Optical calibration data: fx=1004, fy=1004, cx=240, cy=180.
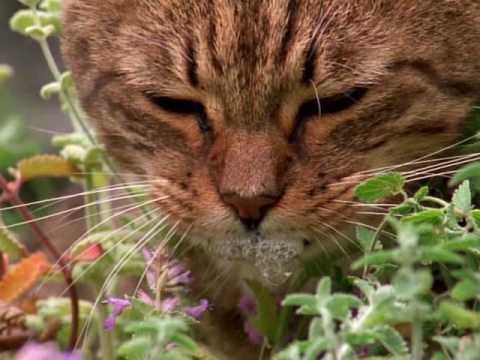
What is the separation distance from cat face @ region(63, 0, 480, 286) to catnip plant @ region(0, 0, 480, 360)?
0.24 feet

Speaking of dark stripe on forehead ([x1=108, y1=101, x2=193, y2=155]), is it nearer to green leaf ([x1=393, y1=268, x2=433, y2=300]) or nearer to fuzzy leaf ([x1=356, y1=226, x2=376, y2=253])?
fuzzy leaf ([x1=356, y1=226, x2=376, y2=253])

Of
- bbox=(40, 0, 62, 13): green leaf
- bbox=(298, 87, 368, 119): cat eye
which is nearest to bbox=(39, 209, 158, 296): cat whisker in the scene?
bbox=(298, 87, 368, 119): cat eye

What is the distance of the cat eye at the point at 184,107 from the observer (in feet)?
5.61

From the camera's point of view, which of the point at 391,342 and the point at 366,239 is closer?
the point at 391,342

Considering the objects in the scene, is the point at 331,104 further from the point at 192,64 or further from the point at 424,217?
the point at 424,217

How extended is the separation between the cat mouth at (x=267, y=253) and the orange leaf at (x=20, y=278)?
414 millimetres

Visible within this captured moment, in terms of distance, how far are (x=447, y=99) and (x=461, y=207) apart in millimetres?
465

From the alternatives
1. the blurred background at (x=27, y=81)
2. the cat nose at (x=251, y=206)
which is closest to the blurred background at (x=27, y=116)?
the blurred background at (x=27, y=81)

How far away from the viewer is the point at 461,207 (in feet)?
4.17

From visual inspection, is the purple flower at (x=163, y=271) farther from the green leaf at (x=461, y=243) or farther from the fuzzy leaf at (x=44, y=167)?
the green leaf at (x=461, y=243)

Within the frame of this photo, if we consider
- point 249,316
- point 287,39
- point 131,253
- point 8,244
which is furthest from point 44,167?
point 287,39

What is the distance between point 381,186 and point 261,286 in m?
0.42

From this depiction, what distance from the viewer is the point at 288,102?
1.65 meters

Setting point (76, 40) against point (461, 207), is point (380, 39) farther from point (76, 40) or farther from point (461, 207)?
point (76, 40)
